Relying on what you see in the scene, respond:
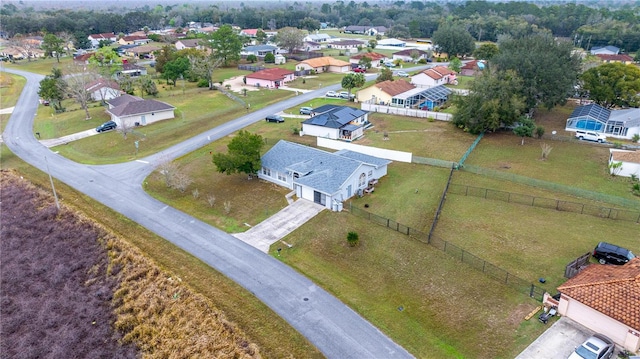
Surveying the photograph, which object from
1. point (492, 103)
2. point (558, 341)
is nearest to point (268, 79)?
point (492, 103)

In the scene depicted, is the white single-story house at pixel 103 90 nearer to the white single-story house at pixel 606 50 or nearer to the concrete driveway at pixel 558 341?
the concrete driveway at pixel 558 341

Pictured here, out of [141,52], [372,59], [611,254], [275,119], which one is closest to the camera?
[611,254]

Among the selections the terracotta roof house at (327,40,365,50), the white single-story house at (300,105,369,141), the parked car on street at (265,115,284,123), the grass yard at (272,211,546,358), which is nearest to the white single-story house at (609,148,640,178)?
the grass yard at (272,211,546,358)

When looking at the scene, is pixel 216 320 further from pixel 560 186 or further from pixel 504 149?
A: pixel 504 149

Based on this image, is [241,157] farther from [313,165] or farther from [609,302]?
[609,302]

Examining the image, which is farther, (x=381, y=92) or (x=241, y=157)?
(x=381, y=92)

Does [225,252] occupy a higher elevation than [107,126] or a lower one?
lower

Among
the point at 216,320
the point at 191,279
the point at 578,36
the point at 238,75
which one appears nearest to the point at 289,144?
the point at 191,279
